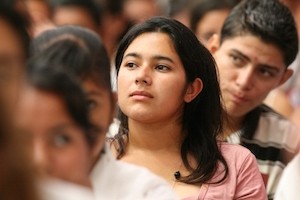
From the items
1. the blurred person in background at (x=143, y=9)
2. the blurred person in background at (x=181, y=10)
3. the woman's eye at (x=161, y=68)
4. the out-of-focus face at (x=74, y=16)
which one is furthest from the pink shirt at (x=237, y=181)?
the blurred person in background at (x=143, y=9)

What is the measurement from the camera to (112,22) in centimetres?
362

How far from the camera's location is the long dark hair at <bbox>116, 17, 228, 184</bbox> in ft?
5.42

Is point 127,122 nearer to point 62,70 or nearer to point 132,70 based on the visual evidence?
point 132,70

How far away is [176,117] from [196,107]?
2.3 inches

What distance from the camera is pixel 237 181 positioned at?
1659 mm

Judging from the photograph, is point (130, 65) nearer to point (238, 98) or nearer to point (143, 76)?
point (143, 76)

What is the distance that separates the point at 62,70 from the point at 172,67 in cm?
60

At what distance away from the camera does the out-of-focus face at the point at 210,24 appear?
2.73 m

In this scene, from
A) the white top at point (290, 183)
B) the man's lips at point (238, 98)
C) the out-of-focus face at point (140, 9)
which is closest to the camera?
the white top at point (290, 183)

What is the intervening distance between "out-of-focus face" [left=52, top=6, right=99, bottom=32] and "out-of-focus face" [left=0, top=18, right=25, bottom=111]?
1782mm

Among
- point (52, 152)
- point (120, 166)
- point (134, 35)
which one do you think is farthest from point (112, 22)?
point (52, 152)

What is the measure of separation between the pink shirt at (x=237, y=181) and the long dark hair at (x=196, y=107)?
0.02m

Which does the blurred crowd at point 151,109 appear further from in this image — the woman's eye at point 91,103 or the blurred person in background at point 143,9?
the blurred person in background at point 143,9

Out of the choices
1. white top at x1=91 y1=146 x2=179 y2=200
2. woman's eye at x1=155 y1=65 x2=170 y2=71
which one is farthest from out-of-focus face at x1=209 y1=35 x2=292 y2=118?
white top at x1=91 y1=146 x2=179 y2=200
